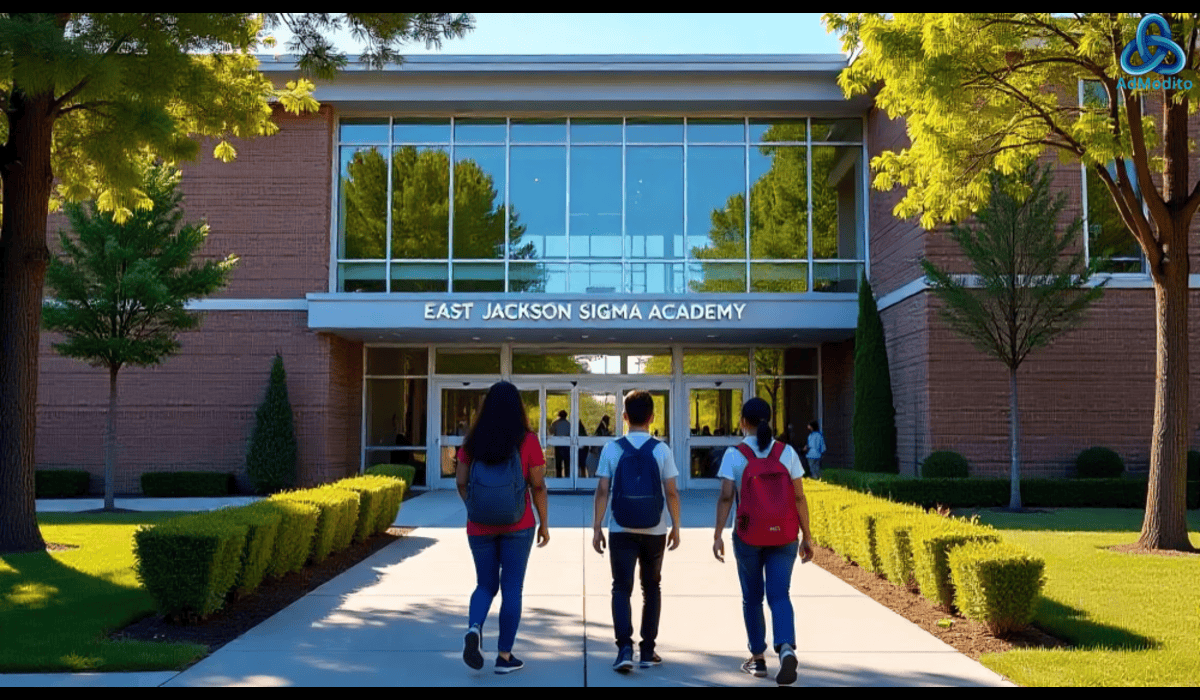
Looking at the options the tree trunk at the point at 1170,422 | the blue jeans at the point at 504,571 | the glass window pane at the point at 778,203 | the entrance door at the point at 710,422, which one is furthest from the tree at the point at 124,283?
the tree trunk at the point at 1170,422

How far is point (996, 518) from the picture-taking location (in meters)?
15.4

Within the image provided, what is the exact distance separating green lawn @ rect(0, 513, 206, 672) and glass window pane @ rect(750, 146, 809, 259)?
14.2 meters

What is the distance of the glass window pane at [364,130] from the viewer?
74.6 feet

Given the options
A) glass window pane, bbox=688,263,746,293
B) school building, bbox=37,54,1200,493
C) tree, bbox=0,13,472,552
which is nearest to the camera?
tree, bbox=0,13,472,552

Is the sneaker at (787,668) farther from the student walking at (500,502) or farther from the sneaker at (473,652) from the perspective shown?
the sneaker at (473,652)

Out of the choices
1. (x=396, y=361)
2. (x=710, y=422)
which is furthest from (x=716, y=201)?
(x=396, y=361)

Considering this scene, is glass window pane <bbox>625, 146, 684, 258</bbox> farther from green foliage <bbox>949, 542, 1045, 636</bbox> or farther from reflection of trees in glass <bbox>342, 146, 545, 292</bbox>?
green foliage <bbox>949, 542, 1045, 636</bbox>

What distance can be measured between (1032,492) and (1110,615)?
990 cm

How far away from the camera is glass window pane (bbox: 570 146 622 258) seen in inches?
884

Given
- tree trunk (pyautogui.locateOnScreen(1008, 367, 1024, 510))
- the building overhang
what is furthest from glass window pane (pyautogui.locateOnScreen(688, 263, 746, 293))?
tree trunk (pyautogui.locateOnScreen(1008, 367, 1024, 510))

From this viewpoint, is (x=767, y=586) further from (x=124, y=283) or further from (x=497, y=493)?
(x=124, y=283)

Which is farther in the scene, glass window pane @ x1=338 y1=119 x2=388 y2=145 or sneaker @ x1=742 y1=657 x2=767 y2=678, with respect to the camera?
glass window pane @ x1=338 y1=119 x2=388 y2=145

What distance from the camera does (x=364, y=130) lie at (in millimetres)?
22781
